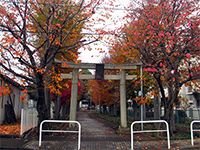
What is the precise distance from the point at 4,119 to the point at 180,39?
1413 centimetres

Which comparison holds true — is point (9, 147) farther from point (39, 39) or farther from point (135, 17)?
point (135, 17)

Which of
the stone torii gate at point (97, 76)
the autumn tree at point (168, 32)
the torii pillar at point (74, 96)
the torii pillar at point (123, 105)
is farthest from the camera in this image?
the torii pillar at point (74, 96)

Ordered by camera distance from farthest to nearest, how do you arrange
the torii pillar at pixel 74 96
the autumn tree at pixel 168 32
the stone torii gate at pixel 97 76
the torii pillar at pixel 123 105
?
the torii pillar at pixel 74 96 → the stone torii gate at pixel 97 76 → the torii pillar at pixel 123 105 → the autumn tree at pixel 168 32

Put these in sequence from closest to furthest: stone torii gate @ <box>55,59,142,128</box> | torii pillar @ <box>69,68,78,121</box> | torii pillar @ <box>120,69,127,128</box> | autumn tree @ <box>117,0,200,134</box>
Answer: autumn tree @ <box>117,0,200,134</box> → torii pillar @ <box>120,69,127,128</box> → stone torii gate @ <box>55,59,142,128</box> → torii pillar @ <box>69,68,78,121</box>

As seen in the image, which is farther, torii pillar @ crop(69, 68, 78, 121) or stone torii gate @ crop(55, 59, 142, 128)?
torii pillar @ crop(69, 68, 78, 121)

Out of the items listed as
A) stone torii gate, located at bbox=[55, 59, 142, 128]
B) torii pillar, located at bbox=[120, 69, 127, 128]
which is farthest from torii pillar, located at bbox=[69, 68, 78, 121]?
torii pillar, located at bbox=[120, 69, 127, 128]

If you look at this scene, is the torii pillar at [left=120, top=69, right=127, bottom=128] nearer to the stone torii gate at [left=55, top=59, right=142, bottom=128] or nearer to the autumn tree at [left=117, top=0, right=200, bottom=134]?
the stone torii gate at [left=55, top=59, right=142, bottom=128]

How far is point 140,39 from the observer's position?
1187 centimetres

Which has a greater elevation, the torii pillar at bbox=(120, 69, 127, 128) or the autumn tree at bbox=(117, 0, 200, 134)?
the autumn tree at bbox=(117, 0, 200, 134)

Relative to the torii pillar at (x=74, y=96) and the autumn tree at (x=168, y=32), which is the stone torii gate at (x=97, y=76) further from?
the autumn tree at (x=168, y=32)

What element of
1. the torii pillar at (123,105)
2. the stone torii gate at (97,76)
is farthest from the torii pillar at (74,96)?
the torii pillar at (123,105)

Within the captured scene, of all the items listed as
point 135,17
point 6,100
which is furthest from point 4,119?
point 135,17

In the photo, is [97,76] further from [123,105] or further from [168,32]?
[168,32]

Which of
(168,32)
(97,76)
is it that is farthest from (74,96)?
(168,32)
